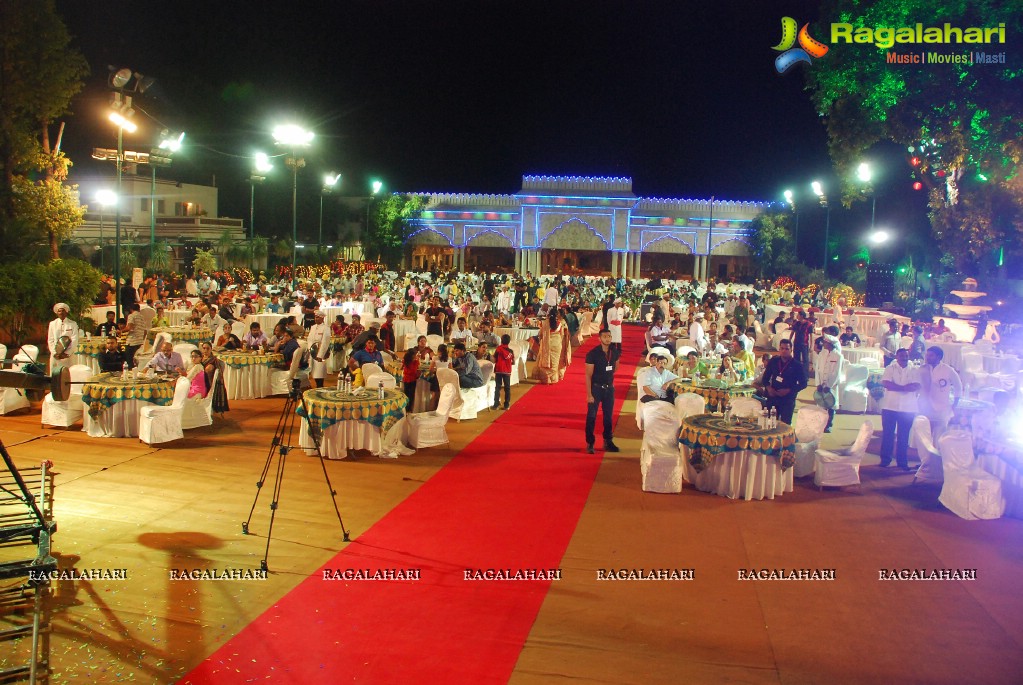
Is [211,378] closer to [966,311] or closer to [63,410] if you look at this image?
[63,410]

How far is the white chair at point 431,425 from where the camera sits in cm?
923

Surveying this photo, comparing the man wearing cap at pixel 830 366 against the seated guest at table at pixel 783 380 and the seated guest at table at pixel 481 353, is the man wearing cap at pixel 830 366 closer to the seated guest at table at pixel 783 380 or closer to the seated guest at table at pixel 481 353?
the seated guest at table at pixel 783 380

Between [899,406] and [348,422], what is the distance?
5.88 meters

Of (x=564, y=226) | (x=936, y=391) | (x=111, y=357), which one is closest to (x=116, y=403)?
(x=111, y=357)

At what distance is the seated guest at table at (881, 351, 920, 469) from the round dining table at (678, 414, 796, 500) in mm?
1764

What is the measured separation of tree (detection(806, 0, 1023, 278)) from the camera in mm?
16047

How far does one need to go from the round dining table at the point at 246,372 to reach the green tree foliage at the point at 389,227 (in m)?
38.6

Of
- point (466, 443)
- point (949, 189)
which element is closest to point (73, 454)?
point (466, 443)

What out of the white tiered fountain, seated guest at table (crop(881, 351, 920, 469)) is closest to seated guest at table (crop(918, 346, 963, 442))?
seated guest at table (crop(881, 351, 920, 469))

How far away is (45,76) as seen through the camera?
682 inches

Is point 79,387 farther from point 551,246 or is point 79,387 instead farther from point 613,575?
point 551,246

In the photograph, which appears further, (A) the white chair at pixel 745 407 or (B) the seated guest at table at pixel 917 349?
(B) the seated guest at table at pixel 917 349

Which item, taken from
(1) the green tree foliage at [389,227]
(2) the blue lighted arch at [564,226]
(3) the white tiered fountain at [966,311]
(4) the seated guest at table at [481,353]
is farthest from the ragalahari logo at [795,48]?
(1) the green tree foliage at [389,227]

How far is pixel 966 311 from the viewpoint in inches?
738
